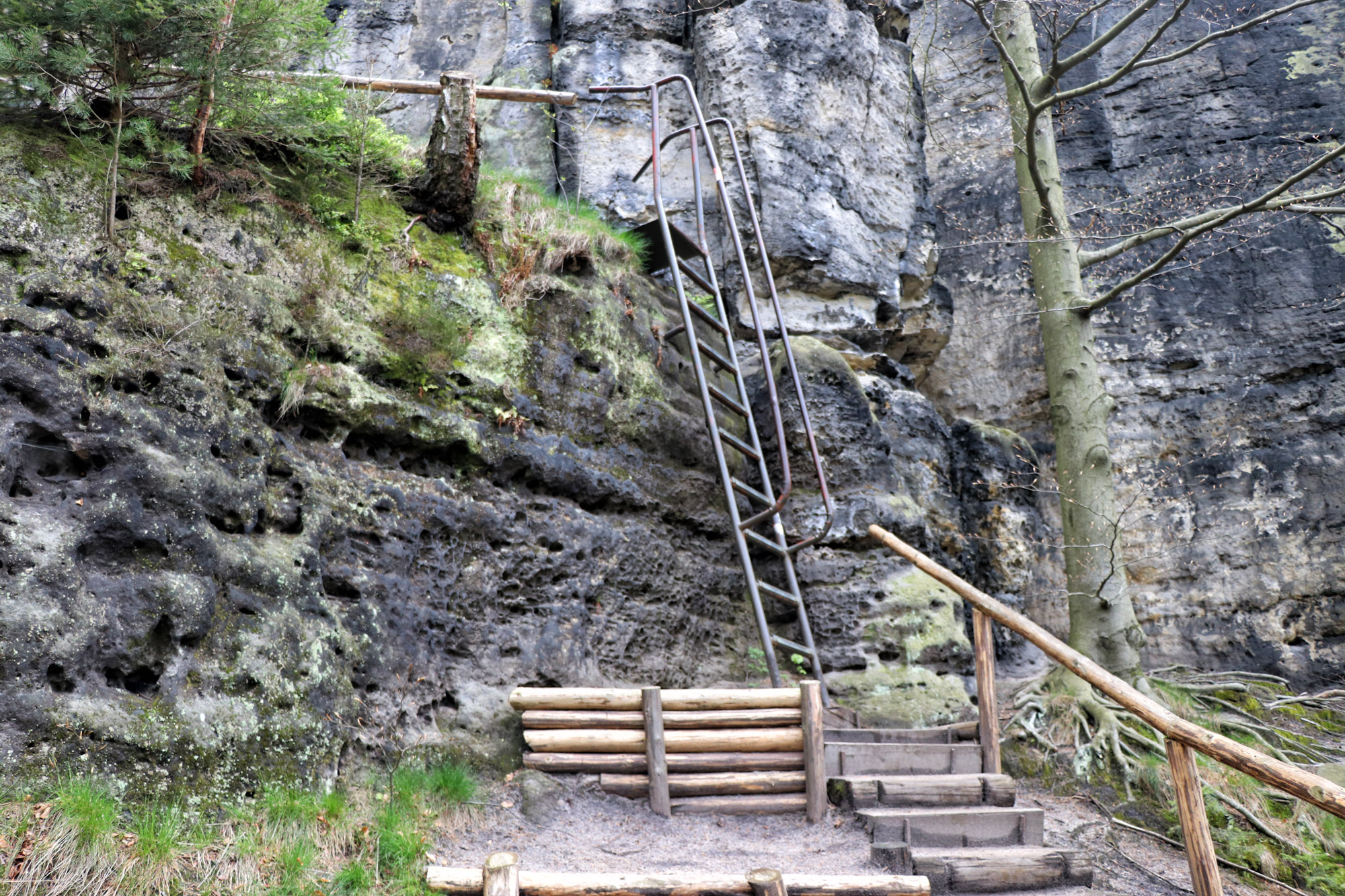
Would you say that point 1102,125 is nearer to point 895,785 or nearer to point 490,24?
point 490,24

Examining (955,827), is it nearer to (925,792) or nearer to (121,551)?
(925,792)

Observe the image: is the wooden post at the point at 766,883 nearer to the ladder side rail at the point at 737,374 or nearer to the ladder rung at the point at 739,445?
the ladder side rail at the point at 737,374

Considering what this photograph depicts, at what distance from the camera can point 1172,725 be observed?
3902 millimetres

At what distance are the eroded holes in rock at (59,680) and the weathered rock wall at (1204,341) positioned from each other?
28.7 feet

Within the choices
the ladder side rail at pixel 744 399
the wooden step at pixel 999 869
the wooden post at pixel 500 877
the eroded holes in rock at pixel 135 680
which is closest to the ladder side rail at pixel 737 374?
the ladder side rail at pixel 744 399

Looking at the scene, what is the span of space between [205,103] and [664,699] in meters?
4.21

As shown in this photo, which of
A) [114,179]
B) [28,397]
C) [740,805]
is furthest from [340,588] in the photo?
[740,805]

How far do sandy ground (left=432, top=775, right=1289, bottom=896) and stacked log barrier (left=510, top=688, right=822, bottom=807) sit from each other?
9cm

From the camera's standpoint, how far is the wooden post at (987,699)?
17.5 feet

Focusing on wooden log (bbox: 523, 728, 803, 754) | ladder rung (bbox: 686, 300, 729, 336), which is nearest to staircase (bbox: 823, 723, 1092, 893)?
wooden log (bbox: 523, 728, 803, 754)

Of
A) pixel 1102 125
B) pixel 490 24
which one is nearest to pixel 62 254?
pixel 490 24

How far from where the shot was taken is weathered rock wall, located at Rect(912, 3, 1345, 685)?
29.6 ft

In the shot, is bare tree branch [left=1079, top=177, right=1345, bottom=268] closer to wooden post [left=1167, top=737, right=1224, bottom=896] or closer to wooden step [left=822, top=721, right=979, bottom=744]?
wooden step [left=822, top=721, right=979, bottom=744]

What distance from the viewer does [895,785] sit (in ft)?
16.0
